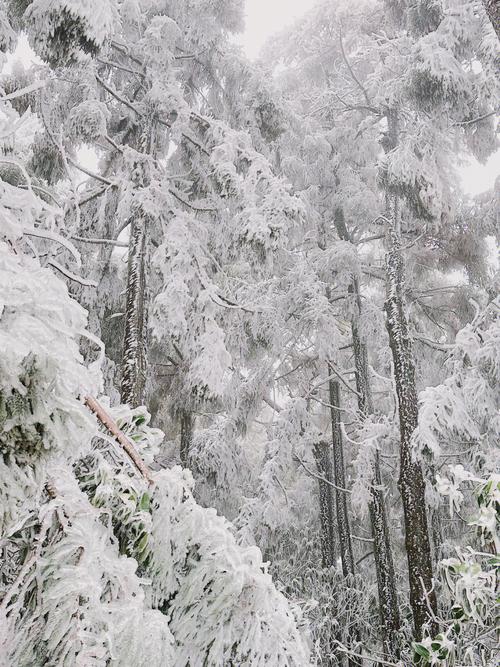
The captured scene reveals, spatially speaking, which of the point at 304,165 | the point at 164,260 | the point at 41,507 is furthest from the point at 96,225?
the point at 41,507

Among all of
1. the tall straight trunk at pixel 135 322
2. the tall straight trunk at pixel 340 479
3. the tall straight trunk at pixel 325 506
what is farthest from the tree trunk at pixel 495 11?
the tall straight trunk at pixel 325 506

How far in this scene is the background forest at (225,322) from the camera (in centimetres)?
101

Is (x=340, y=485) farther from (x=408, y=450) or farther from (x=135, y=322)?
(x=135, y=322)

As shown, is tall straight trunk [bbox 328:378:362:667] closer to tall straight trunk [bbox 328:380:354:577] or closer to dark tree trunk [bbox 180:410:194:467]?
tall straight trunk [bbox 328:380:354:577]

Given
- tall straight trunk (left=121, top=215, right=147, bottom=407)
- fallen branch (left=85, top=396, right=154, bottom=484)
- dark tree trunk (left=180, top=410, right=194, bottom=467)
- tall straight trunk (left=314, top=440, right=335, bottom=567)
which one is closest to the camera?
fallen branch (left=85, top=396, right=154, bottom=484)

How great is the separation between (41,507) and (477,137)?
789cm

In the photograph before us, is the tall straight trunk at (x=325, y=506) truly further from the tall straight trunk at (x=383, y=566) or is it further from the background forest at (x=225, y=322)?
the tall straight trunk at (x=383, y=566)

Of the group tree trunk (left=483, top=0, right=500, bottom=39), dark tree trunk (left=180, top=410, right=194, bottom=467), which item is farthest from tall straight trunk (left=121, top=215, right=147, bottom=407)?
tree trunk (left=483, top=0, right=500, bottom=39)

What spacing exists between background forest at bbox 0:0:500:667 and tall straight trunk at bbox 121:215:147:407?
0.03 m

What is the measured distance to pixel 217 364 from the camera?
242 inches

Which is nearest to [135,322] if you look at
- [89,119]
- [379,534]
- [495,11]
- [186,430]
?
[89,119]

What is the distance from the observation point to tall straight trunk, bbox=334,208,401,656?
7.94 meters

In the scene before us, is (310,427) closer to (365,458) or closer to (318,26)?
(365,458)

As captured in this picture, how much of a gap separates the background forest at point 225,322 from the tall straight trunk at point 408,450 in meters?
0.03
